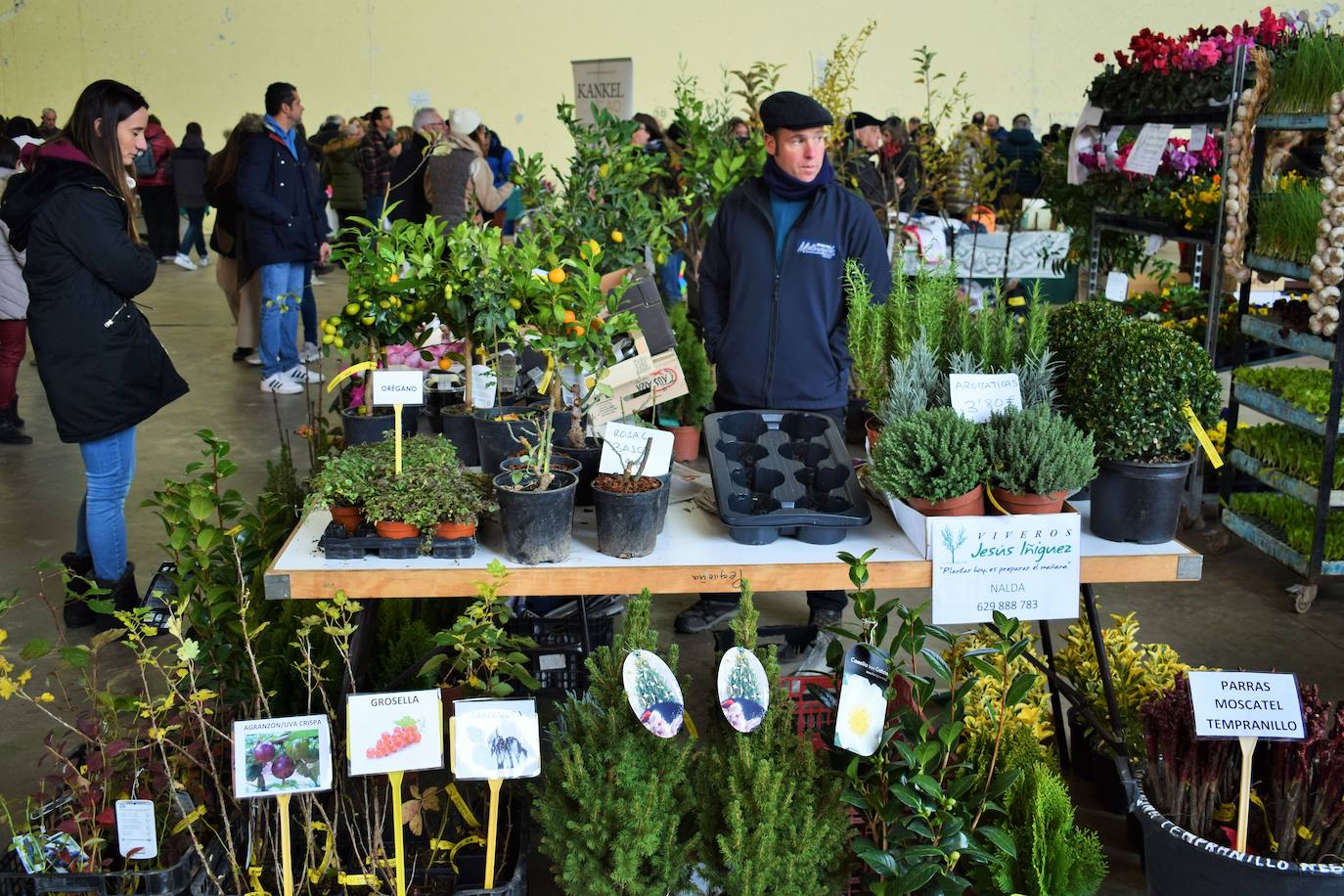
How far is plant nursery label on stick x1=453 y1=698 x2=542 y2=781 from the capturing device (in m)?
1.81

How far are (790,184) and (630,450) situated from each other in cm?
133

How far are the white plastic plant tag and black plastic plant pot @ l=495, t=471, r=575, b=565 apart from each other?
0.71m

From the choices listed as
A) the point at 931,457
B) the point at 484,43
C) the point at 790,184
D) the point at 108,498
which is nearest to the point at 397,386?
the point at 931,457

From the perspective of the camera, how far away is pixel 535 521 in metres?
2.02

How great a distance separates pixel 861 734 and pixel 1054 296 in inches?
307

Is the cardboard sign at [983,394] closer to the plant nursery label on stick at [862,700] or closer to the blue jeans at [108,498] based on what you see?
the plant nursery label on stick at [862,700]

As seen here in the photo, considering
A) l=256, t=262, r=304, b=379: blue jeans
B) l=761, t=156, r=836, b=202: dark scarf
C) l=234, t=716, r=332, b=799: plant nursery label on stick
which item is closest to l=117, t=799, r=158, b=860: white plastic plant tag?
l=234, t=716, r=332, b=799: plant nursery label on stick

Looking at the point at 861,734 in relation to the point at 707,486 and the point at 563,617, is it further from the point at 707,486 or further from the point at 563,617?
the point at 563,617

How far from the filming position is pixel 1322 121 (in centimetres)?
362

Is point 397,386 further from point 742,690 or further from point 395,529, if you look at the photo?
point 742,690

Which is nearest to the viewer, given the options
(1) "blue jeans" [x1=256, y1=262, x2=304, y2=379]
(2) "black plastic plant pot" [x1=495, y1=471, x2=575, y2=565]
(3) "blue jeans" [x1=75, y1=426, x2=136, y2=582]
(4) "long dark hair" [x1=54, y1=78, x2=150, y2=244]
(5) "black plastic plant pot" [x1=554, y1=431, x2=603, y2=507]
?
(2) "black plastic plant pot" [x1=495, y1=471, x2=575, y2=565]

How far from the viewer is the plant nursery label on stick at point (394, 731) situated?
5.90 feet

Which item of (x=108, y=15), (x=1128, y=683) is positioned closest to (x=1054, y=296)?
(x=1128, y=683)

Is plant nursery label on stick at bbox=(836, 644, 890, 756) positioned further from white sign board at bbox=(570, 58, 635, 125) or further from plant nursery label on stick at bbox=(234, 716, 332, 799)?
white sign board at bbox=(570, 58, 635, 125)
